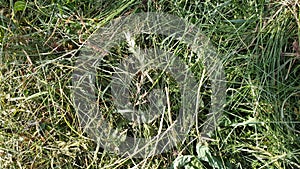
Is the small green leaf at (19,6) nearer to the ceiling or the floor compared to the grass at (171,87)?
nearer to the ceiling

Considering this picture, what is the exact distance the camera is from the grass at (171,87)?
52.7 inches

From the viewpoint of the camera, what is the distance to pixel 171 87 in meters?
1.41

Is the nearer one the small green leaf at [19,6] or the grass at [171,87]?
the grass at [171,87]

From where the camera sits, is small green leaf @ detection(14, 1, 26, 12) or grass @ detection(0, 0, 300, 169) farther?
small green leaf @ detection(14, 1, 26, 12)

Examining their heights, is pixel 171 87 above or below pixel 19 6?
below

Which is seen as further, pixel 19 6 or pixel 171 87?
pixel 19 6

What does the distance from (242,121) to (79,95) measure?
0.50 metres

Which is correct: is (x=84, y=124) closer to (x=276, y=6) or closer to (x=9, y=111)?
(x=9, y=111)

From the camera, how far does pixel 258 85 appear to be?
135 cm

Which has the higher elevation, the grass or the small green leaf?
the small green leaf

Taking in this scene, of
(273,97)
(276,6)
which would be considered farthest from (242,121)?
(276,6)

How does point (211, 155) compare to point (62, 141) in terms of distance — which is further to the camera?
point (62, 141)

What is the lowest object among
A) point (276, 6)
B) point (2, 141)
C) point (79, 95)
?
point (2, 141)

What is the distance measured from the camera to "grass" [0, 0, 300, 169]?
1.34 m
